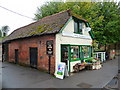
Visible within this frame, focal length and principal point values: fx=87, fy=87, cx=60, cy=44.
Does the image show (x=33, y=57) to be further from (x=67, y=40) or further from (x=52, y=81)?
(x=52, y=81)

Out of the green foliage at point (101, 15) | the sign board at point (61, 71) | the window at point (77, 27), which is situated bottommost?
the sign board at point (61, 71)

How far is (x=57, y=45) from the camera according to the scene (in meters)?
7.13

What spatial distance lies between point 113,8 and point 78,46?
484 inches

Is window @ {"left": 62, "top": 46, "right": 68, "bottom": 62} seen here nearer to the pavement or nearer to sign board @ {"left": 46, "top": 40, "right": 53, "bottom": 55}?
sign board @ {"left": 46, "top": 40, "right": 53, "bottom": 55}

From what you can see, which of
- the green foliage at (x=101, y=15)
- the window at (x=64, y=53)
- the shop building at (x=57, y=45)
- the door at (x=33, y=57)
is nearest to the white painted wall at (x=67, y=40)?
the shop building at (x=57, y=45)

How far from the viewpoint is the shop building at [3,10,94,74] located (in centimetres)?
721

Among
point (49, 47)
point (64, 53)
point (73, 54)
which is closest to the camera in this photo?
point (49, 47)

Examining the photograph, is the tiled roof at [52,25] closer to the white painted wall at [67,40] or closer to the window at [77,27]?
the white painted wall at [67,40]

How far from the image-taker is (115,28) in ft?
49.5

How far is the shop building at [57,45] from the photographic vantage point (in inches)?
284

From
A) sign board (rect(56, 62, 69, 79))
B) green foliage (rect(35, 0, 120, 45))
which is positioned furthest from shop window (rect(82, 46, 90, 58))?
green foliage (rect(35, 0, 120, 45))

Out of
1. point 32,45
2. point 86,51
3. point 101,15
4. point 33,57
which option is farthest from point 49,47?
point 101,15

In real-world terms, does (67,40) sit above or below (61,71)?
above

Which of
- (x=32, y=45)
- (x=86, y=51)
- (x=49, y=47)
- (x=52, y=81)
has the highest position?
(x=32, y=45)
